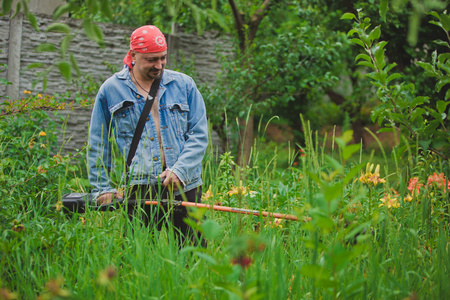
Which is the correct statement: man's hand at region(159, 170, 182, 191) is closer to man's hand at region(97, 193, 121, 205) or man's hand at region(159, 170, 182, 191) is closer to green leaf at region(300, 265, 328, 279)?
man's hand at region(97, 193, 121, 205)

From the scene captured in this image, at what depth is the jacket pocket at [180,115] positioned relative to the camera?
2.51 metres

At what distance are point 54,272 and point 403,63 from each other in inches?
225

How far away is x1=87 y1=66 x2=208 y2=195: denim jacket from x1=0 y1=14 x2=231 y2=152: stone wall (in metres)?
2.85

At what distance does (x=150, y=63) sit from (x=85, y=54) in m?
3.71

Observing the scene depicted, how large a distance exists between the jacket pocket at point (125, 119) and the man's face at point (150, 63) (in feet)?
0.64

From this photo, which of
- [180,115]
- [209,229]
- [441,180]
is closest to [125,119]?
[180,115]

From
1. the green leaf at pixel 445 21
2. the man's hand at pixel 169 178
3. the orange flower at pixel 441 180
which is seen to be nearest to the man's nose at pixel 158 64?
the man's hand at pixel 169 178

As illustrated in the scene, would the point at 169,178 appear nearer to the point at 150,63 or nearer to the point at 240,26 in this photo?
the point at 150,63

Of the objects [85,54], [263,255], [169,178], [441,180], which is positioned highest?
[85,54]

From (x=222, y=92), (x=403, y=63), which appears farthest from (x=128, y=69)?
(x=403, y=63)

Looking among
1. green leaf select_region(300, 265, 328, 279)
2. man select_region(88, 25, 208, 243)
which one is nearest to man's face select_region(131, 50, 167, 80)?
man select_region(88, 25, 208, 243)

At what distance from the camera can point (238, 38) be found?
5.96 metres

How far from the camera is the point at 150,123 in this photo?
2465mm

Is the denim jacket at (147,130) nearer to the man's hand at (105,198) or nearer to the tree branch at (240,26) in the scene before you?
the man's hand at (105,198)
